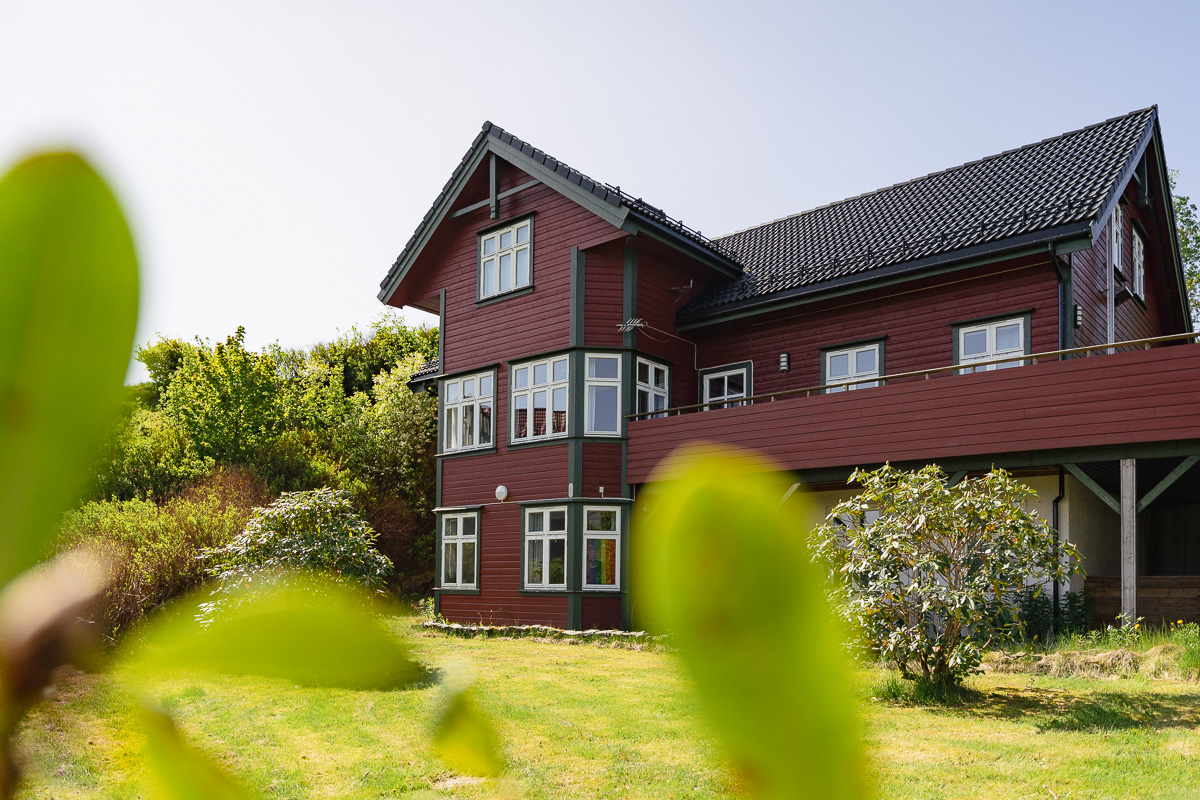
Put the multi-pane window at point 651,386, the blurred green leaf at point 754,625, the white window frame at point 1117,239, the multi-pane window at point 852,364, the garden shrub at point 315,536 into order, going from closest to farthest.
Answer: the blurred green leaf at point 754,625 → the garden shrub at point 315,536 → the multi-pane window at point 852,364 → the white window frame at point 1117,239 → the multi-pane window at point 651,386

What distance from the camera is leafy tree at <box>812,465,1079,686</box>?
849cm

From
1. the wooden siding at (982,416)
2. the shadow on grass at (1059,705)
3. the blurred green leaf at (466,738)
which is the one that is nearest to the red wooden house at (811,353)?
the wooden siding at (982,416)

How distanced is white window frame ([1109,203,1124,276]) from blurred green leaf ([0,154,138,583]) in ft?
57.3

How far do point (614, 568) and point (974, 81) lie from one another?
1497cm

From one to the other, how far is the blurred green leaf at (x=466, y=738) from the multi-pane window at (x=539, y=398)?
15.6 meters

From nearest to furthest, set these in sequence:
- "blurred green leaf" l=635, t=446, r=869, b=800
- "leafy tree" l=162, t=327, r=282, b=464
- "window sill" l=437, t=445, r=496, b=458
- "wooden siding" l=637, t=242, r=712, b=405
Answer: "blurred green leaf" l=635, t=446, r=869, b=800 < "wooden siding" l=637, t=242, r=712, b=405 < "window sill" l=437, t=445, r=496, b=458 < "leafy tree" l=162, t=327, r=282, b=464

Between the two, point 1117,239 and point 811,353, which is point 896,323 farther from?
point 1117,239

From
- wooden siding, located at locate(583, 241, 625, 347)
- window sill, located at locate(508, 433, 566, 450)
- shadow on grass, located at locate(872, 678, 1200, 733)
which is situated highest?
wooden siding, located at locate(583, 241, 625, 347)

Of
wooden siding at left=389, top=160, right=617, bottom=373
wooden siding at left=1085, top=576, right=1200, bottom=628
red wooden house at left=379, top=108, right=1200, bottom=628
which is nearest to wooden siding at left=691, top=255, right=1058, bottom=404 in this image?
red wooden house at left=379, top=108, right=1200, bottom=628

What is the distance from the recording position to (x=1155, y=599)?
37.9 feet

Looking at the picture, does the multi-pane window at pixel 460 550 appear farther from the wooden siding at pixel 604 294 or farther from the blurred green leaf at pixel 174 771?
the blurred green leaf at pixel 174 771

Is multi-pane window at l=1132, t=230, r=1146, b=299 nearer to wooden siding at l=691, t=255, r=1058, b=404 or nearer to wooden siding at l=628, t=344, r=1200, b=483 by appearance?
wooden siding at l=691, t=255, r=1058, b=404

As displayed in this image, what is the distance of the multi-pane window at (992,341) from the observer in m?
13.4

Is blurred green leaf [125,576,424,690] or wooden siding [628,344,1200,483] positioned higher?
wooden siding [628,344,1200,483]
